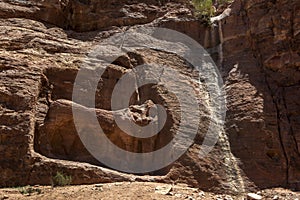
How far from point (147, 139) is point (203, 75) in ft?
12.5

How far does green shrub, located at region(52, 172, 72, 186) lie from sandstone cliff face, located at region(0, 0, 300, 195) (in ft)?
0.94

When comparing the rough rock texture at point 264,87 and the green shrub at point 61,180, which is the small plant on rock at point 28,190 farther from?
the rough rock texture at point 264,87

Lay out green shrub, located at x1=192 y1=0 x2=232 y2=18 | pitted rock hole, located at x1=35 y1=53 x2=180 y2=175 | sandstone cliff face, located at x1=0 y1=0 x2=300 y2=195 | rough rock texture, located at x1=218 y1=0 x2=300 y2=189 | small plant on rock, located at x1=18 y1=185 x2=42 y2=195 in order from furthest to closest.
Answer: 1. green shrub, located at x1=192 y1=0 x2=232 y2=18
2. rough rock texture, located at x1=218 y1=0 x2=300 y2=189
3. pitted rock hole, located at x1=35 y1=53 x2=180 y2=175
4. sandstone cliff face, located at x1=0 y1=0 x2=300 y2=195
5. small plant on rock, located at x1=18 y1=185 x2=42 y2=195

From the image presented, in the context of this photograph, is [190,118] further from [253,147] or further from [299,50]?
Result: [299,50]

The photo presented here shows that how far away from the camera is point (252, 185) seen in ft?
39.6

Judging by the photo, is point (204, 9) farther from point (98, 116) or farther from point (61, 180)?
point (61, 180)

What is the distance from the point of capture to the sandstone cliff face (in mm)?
11648

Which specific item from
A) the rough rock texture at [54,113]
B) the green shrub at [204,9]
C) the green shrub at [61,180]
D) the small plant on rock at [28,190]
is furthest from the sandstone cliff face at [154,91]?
the small plant on rock at [28,190]

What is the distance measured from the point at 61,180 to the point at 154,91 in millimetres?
4849

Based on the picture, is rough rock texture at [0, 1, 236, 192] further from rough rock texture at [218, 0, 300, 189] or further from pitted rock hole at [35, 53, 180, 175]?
rough rock texture at [218, 0, 300, 189]

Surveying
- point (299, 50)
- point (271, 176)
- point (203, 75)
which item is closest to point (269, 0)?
point (299, 50)

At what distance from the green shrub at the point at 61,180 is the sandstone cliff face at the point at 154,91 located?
0.29 metres

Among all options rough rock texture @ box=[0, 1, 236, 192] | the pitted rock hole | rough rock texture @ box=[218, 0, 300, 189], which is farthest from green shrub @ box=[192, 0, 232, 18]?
the pitted rock hole

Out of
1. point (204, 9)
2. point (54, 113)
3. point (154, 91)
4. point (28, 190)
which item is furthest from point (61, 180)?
point (204, 9)
